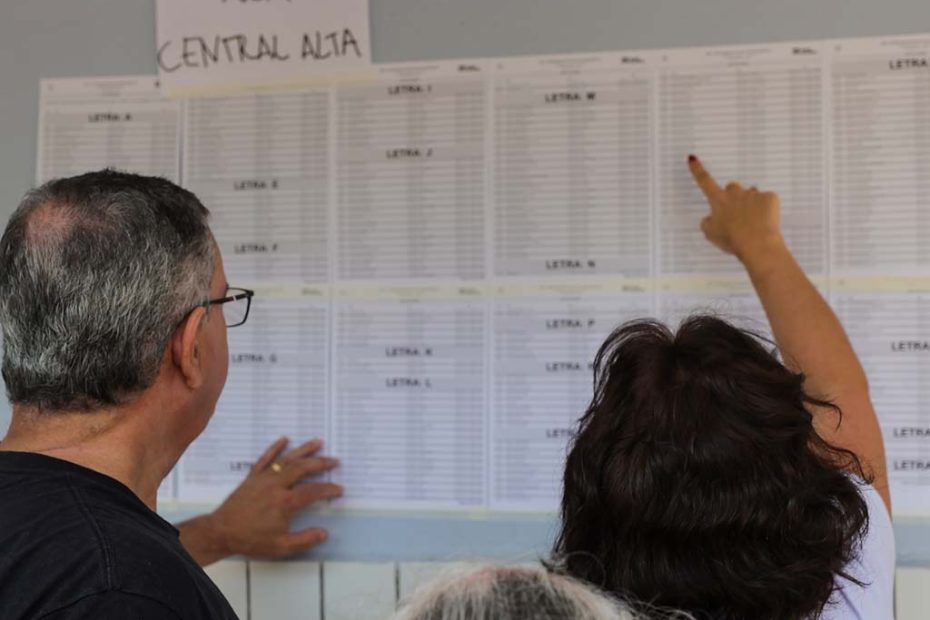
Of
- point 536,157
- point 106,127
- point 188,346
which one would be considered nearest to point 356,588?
point 188,346

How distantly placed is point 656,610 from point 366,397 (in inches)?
23.3

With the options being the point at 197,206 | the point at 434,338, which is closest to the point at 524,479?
the point at 434,338

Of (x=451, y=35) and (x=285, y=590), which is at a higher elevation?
(x=451, y=35)

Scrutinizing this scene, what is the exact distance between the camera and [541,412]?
3.49ft

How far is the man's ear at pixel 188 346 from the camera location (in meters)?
0.75

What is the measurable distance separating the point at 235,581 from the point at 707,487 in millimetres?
763

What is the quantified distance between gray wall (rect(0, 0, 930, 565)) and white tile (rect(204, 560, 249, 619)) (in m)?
0.13

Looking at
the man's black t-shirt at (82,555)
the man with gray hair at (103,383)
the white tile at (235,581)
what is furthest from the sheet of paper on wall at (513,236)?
the man's black t-shirt at (82,555)

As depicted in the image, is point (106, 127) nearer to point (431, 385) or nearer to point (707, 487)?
point (431, 385)

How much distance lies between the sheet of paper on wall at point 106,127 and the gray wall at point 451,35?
2cm

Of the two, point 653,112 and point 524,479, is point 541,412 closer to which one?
point 524,479

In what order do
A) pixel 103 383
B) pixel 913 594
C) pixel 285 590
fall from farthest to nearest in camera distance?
pixel 285 590 → pixel 913 594 → pixel 103 383

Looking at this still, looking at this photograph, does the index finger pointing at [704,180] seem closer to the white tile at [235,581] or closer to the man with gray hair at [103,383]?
the man with gray hair at [103,383]

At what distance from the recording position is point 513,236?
3.50 ft
